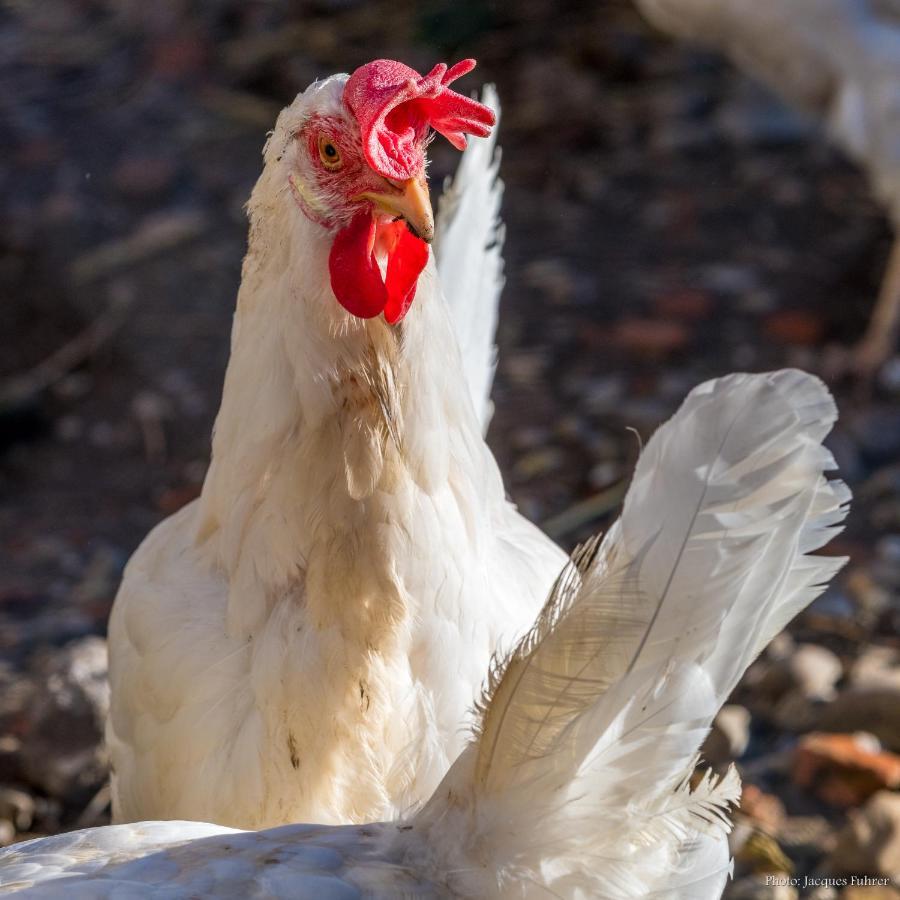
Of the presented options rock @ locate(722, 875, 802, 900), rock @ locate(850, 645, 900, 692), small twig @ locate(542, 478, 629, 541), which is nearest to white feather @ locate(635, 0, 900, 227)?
small twig @ locate(542, 478, 629, 541)

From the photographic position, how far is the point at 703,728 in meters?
1.75

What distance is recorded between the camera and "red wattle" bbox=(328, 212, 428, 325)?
2.02 metres

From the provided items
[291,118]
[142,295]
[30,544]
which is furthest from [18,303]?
[291,118]

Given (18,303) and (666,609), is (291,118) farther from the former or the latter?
(18,303)

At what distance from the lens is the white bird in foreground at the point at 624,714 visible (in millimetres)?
1710

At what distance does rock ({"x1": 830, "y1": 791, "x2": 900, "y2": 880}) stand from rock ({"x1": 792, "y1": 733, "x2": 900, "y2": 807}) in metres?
0.13

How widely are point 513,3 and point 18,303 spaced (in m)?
2.78

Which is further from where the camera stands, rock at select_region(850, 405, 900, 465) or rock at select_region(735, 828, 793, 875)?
rock at select_region(850, 405, 900, 465)

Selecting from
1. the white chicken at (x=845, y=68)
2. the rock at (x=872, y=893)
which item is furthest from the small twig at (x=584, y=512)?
the rock at (x=872, y=893)

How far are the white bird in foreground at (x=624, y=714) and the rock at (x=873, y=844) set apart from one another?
50.9 inches

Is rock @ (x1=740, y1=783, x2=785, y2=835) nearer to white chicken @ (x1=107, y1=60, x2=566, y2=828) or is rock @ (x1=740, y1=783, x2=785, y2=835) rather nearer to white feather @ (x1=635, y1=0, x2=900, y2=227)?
white chicken @ (x1=107, y1=60, x2=566, y2=828)

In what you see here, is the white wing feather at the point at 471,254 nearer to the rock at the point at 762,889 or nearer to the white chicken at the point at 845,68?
the rock at the point at 762,889

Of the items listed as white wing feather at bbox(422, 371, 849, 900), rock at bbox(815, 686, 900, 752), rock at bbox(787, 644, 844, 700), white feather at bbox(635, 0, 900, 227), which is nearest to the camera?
white wing feather at bbox(422, 371, 849, 900)

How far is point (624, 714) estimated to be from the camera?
1771 millimetres
